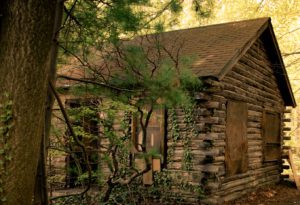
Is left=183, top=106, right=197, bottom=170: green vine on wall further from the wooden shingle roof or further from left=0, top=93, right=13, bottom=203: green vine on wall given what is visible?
left=0, top=93, right=13, bottom=203: green vine on wall

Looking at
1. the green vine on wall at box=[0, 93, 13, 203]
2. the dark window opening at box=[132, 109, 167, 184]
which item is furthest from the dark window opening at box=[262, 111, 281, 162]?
the green vine on wall at box=[0, 93, 13, 203]

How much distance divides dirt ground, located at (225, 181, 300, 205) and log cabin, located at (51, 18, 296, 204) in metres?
0.22

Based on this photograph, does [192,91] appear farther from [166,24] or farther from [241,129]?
[166,24]

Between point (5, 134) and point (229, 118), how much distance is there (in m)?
7.00

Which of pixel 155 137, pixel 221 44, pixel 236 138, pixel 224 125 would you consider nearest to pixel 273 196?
pixel 236 138

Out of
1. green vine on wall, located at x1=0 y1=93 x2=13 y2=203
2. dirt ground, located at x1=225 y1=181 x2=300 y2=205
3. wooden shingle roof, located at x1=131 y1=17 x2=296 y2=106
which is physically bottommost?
dirt ground, located at x1=225 y1=181 x2=300 y2=205

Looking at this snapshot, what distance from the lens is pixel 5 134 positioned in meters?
3.47

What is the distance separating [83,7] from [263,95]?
8.40 meters

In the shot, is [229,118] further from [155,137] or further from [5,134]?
[5,134]

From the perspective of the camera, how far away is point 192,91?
887 centimetres

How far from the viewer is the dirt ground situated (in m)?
9.98

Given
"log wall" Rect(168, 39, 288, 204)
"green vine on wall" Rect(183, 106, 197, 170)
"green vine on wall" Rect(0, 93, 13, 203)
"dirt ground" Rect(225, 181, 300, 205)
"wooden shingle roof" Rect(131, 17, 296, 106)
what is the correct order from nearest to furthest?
"green vine on wall" Rect(0, 93, 13, 203) < "log wall" Rect(168, 39, 288, 204) < "green vine on wall" Rect(183, 106, 197, 170) < "wooden shingle roof" Rect(131, 17, 296, 106) < "dirt ground" Rect(225, 181, 300, 205)

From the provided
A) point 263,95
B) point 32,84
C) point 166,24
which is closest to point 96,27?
point 166,24

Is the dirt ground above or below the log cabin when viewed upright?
below
